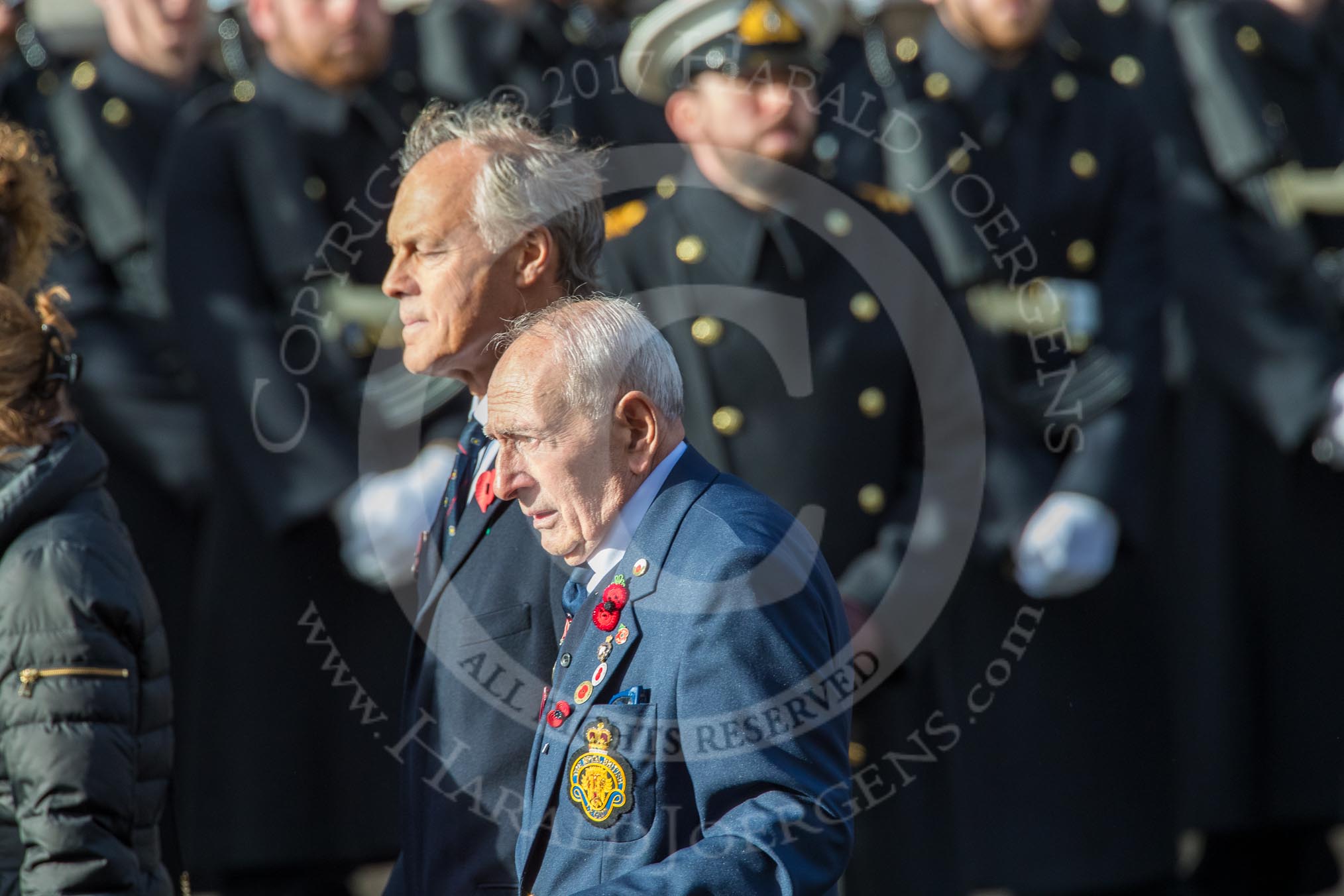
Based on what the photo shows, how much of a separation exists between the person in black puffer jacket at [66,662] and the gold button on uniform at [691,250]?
1350 mm

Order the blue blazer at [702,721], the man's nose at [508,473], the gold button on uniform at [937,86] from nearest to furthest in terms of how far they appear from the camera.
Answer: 1. the blue blazer at [702,721]
2. the man's nose at [508,473]
3. the gold button on uniform at [937,86]

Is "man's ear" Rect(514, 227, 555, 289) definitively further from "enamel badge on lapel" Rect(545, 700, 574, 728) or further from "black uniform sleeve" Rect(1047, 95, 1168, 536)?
"black uniform sleeve" Rect(1047, 95, 1168, 536)

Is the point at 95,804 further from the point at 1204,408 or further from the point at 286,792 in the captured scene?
the point at 1204,408

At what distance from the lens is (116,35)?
5023 mm

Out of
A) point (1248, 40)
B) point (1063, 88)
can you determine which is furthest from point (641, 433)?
point (1248, 40)

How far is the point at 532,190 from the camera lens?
118 inches

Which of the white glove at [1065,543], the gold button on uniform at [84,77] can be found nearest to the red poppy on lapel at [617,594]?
the white glove at [1065,543]

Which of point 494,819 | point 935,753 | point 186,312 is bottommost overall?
point 935,753

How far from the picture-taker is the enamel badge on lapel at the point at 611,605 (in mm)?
2379

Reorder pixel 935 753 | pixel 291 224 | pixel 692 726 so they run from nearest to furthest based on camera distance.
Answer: pixel 692 726 → pixel 935 753 → pixel 291 224

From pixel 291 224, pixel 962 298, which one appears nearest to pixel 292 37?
pixel 291 224

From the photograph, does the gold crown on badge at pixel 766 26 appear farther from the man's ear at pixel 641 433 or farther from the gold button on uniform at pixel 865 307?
the man's ear at pixel 641 433

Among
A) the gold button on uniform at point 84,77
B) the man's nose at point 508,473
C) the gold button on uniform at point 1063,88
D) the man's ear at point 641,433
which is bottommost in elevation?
the man's nose at point 508,473

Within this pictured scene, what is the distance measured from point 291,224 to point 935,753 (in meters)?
1.89
